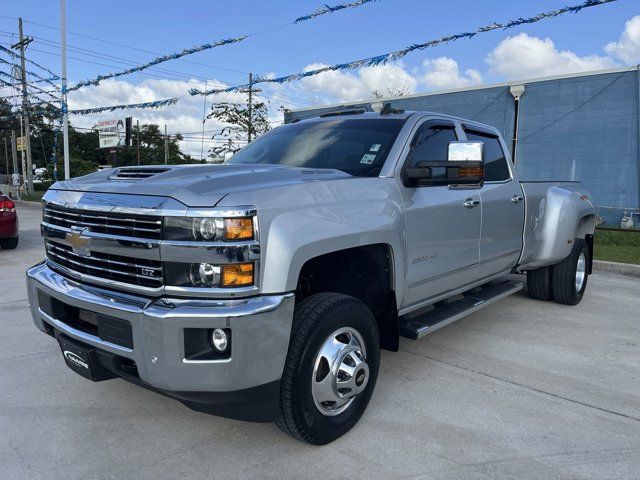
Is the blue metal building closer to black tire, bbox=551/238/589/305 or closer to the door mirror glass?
black tire, bbox=551/238/589/305

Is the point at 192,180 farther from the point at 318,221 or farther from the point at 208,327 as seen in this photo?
the point at 208,327

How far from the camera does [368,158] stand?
351 cm

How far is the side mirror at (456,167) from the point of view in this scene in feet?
10.5

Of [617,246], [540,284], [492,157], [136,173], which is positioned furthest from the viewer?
[617,246]

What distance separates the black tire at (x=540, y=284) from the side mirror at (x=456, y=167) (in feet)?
9.97

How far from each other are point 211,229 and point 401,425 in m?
1.69

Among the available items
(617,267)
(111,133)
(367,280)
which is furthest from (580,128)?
(111,133)

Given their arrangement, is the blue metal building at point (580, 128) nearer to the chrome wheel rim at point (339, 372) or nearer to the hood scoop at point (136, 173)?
the hood scoop at point (136, 173)

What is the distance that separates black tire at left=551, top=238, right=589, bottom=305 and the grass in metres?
3.45

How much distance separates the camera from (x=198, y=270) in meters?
2.34

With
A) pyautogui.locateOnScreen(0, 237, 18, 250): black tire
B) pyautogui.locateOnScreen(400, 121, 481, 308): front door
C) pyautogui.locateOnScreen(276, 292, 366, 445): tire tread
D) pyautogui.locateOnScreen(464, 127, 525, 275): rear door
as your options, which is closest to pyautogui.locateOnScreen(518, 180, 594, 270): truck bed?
pyautogui.locateOnScreen(464, 127, 525, 275): rear door

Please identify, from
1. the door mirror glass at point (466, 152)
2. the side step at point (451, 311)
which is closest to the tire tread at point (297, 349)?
the side step at point (451, 311)

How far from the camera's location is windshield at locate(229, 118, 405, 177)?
351 cm

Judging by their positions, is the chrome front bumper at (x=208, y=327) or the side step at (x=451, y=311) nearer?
the chrome front bumper at (x=208, y=327)
